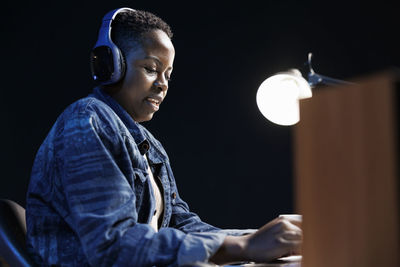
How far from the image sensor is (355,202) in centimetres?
65

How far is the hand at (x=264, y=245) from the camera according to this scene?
924 mm

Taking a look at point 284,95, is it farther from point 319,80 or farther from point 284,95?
point 319,80

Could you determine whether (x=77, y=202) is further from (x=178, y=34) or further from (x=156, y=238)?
(x=178, y=34)

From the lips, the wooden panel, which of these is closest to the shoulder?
the lips

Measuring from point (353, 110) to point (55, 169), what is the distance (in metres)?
0.69

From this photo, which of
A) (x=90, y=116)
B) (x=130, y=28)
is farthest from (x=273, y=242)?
(x=130, y=28)

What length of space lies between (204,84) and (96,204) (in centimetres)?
215

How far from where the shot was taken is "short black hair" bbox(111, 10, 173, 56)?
136 cm

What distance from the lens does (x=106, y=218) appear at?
36.2 inches

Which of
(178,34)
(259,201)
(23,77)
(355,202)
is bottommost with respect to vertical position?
(259,201)

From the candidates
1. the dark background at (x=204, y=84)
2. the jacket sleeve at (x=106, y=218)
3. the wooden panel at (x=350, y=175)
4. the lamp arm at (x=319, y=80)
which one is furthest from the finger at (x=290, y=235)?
the dark background at (x=204, y=84)

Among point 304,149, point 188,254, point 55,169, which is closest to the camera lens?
point 304,149

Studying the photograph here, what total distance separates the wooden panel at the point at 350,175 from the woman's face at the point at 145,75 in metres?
0.70

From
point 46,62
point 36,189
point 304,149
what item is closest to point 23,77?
point 46,62
